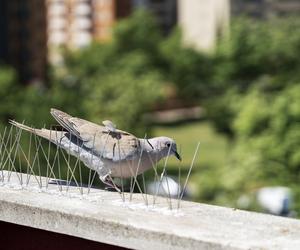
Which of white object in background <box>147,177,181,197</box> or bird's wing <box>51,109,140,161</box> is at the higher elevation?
bird's wing <box>51,109,140,161</box>

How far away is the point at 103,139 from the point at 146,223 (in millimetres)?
1103

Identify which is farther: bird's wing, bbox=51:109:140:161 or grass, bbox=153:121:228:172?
grass, bbox=153:121:228:172

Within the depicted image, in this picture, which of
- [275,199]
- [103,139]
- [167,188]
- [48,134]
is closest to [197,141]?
[275,199]

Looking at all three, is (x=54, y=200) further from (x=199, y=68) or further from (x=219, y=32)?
(x=219, y=32)

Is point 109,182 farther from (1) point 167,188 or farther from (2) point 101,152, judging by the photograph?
(1) point 167,188

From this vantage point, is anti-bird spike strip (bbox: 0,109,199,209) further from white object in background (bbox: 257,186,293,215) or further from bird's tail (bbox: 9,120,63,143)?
white object in background (bbox: 257,186,293,215)

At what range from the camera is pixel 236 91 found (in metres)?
25.2

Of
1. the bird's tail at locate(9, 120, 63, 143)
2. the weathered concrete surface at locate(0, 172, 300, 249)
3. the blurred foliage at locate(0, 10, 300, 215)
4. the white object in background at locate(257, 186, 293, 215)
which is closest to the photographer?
the weathered concrete surface at locate(0, 172, 300, 249)

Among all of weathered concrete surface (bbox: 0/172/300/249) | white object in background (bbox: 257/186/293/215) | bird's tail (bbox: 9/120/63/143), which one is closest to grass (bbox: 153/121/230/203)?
white object in background (bbox: 257/186/293/215)

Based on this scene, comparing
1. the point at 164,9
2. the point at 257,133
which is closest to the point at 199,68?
the point at 164,9

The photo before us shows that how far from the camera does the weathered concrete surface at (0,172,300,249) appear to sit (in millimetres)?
3215

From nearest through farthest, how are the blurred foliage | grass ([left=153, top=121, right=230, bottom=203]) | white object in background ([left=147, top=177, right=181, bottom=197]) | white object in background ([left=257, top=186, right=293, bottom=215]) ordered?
white object in background ([left=147, top=177, right=181, bottom=197]) → white object in background ([left=257, top=186, right=293, bottom=215]) → the blurred foliage → grass ([left=153, top=121, right=230, bottom=203])

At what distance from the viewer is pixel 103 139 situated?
446cm

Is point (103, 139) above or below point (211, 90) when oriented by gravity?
above
